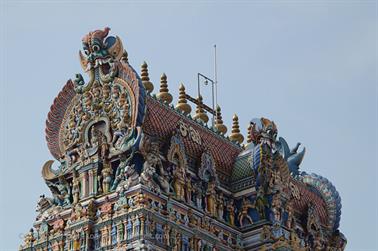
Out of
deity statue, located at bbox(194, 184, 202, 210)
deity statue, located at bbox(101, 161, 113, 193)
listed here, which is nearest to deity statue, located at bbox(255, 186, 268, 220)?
deity statue, located at bbox(194, 184, 202, 210)

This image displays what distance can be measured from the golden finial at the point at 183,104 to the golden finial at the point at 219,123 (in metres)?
2.01

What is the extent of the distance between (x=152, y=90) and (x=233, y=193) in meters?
4.89

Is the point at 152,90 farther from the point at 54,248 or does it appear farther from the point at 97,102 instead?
the point at 54,248

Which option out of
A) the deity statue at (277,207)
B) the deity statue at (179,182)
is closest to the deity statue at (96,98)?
the deity statue at (179,182)

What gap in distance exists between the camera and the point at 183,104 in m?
47.2

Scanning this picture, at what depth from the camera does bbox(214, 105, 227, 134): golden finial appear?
1924 inches

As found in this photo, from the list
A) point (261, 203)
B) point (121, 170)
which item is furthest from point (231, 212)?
point (121, 170)

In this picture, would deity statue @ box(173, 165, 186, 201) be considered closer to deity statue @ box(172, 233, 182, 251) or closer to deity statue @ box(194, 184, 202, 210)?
deity statue @ box(194, 184, 202, 210)

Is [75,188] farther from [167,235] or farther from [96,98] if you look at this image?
[167,235]

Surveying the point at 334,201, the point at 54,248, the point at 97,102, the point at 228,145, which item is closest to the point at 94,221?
the point at 54,248

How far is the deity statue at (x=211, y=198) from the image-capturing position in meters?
43.9

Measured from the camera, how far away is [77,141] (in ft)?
143

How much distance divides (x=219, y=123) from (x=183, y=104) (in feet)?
9.01

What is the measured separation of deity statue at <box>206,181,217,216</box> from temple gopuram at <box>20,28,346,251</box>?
0.04 meters
